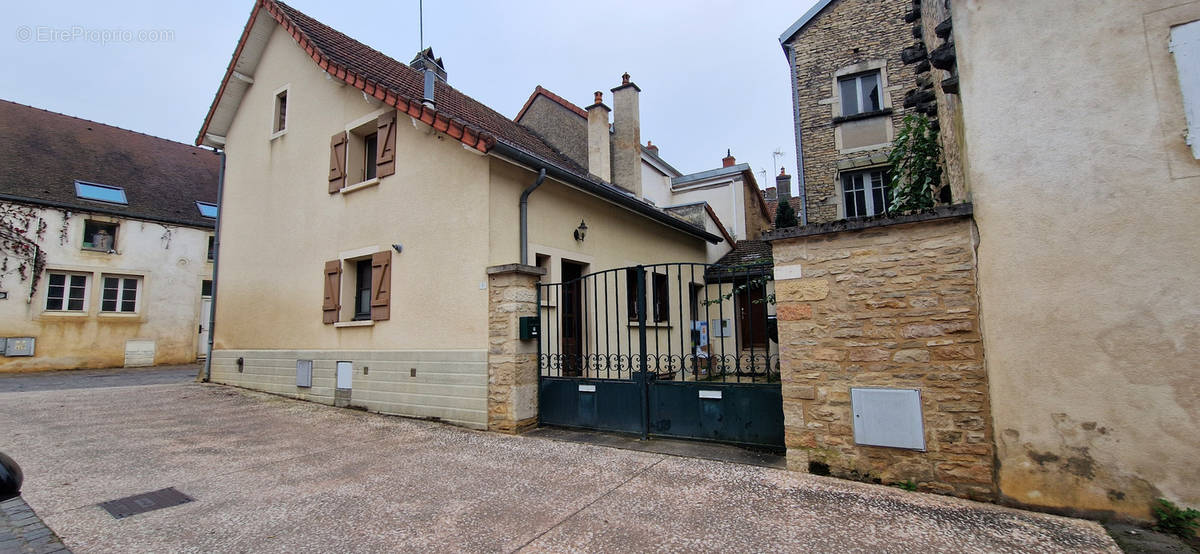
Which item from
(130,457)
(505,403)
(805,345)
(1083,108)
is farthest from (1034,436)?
(130,457)

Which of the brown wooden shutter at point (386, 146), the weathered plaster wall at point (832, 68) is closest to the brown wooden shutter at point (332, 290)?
the brown wooden shutter at point (386, 146)

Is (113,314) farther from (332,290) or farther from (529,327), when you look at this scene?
(529,327)

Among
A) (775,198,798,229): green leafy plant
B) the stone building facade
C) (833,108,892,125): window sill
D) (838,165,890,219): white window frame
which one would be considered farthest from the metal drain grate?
(775,198,798,229): green leafy plant

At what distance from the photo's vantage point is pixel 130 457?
17.0 ft

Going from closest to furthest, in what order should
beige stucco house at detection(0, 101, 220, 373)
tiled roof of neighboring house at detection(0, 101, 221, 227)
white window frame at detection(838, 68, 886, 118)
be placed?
white window frame at detection(838, 68, 886, 118), beige stucco house at detection(0, 101, 220, 373), tiled roof of neighboring house at detection(0, 101, 221, 227)

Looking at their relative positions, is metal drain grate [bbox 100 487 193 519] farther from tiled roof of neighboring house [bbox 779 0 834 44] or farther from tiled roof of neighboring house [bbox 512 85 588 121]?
tiled roof of neighboring house [bbox 779 0 834 44]

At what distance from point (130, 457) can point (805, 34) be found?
14902mm

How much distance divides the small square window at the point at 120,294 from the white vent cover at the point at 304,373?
11.7 metres

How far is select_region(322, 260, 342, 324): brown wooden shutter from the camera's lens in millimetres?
8234

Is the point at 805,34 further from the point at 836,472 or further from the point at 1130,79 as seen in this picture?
the point at 836,472

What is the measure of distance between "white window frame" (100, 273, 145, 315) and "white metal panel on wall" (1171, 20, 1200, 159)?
2178 centimetres

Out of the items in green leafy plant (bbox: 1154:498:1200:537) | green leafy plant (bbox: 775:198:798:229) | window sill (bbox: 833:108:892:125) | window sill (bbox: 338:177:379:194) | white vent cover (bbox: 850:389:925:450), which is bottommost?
green leafy plant (bbox: 1154:498:1200:537)

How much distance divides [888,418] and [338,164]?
27.2ft

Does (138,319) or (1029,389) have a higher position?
(138,319)
